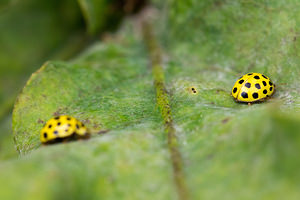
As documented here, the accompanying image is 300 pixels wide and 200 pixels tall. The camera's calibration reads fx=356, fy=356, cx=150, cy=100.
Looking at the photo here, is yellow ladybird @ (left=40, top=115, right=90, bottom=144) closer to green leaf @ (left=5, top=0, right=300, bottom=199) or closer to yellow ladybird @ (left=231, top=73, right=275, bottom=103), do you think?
green leaf @ (left=5, top=0, right=300, bottom=199)

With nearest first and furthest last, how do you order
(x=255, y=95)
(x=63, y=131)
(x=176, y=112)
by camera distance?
(x=63, y=131), (x=176, y=112), (x=255, y=95)

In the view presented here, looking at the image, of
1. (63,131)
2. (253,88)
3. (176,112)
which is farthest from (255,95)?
(63,131)

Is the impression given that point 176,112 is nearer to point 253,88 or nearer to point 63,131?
point 253,88

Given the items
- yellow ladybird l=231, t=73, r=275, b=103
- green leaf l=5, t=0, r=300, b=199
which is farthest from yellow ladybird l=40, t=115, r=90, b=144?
yellow ladybird l=231, t=73, r=275, b=103

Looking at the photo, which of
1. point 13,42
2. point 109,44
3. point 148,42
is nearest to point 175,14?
point 148,42

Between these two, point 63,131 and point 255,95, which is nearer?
point 63,131

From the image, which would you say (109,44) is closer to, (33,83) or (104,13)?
(104,13)
